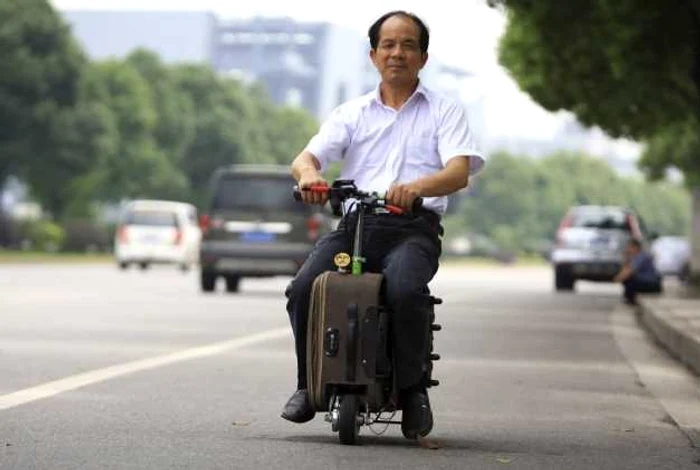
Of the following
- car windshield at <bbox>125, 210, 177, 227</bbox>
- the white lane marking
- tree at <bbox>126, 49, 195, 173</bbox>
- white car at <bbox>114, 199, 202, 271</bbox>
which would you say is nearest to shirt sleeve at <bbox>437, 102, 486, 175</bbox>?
the white lane marking

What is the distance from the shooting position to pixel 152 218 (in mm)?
51125

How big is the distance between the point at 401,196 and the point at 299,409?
104 centimetres

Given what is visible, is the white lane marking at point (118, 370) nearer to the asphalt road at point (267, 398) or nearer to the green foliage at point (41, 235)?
the asphalt road at point (267, 398)

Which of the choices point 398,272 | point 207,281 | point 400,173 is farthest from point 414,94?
point 207,281

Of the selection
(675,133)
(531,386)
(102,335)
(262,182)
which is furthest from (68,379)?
(675,133)

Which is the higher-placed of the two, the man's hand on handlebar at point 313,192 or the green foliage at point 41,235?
the man's hand on handlebar at point 313,192

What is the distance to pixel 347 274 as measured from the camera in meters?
8.63

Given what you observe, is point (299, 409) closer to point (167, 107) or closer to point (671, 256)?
point (671, 256)

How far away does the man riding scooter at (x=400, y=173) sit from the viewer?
28.5ft

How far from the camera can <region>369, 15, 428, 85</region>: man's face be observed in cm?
871

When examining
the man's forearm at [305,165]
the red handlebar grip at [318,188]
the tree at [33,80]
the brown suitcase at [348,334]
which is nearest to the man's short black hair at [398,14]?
the man's forearm at [305,165]

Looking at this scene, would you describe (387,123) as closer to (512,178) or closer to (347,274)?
(347,274)

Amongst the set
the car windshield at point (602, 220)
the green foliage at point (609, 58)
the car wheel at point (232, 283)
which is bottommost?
the car wheel at point (232, 283)

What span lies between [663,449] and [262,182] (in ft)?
70.8
